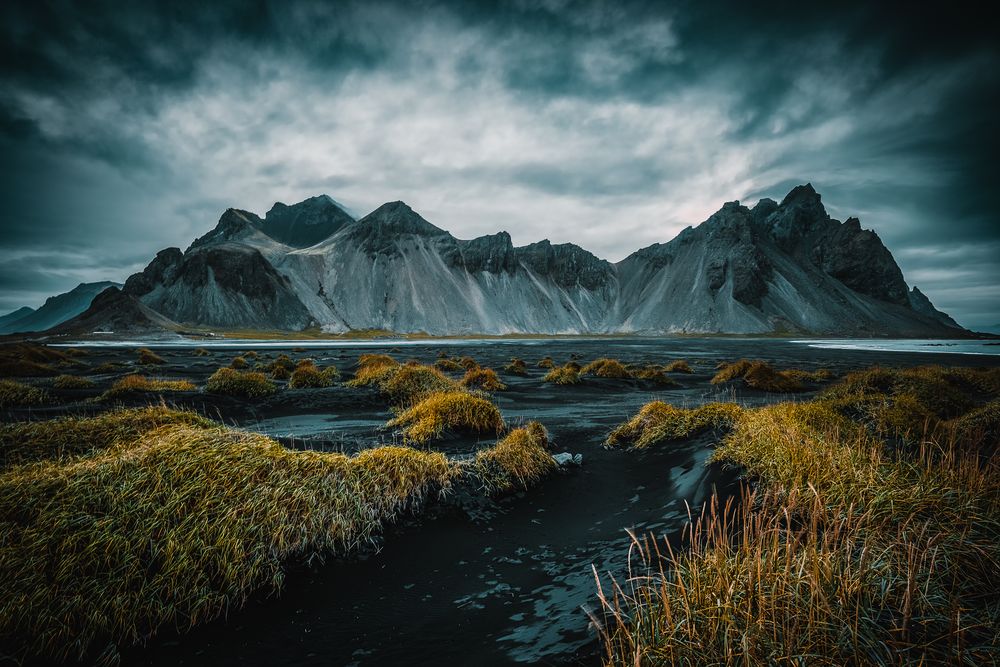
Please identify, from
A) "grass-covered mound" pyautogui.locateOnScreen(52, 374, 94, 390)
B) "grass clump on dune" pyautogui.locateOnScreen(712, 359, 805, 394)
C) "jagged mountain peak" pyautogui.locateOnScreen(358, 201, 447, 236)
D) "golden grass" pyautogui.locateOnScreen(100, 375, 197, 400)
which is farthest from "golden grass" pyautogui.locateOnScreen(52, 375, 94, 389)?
"jagged mountain peak" pyautogui.locateOnScreen(358, 201, 447, 236)

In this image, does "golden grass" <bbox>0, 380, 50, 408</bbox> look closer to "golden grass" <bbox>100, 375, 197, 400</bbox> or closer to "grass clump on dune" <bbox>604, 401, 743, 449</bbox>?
"golden grass" <bbox>100, 375, 197, 400</bbox>

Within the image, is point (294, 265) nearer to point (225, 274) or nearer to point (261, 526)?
point (225, 274)

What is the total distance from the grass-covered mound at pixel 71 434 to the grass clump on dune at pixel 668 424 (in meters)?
11.3

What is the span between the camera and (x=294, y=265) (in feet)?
559

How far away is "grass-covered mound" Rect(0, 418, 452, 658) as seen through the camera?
15.8 ft

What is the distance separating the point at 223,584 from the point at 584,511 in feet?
19.8

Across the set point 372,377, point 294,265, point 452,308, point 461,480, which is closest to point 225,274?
point 294,265

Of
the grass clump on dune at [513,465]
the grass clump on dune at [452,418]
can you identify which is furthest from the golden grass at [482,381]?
the grass clump on dune at [513,465]

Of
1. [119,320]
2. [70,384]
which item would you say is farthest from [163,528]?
[119,320]

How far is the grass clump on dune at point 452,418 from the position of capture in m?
13.1

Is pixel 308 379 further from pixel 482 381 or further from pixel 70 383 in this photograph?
pixel 70 383

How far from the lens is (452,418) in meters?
13.7

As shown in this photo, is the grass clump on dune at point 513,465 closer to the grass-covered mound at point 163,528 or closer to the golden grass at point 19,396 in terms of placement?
the grass-covered mound at point 163,528

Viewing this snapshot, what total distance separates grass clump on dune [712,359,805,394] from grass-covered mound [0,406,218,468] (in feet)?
94.6
